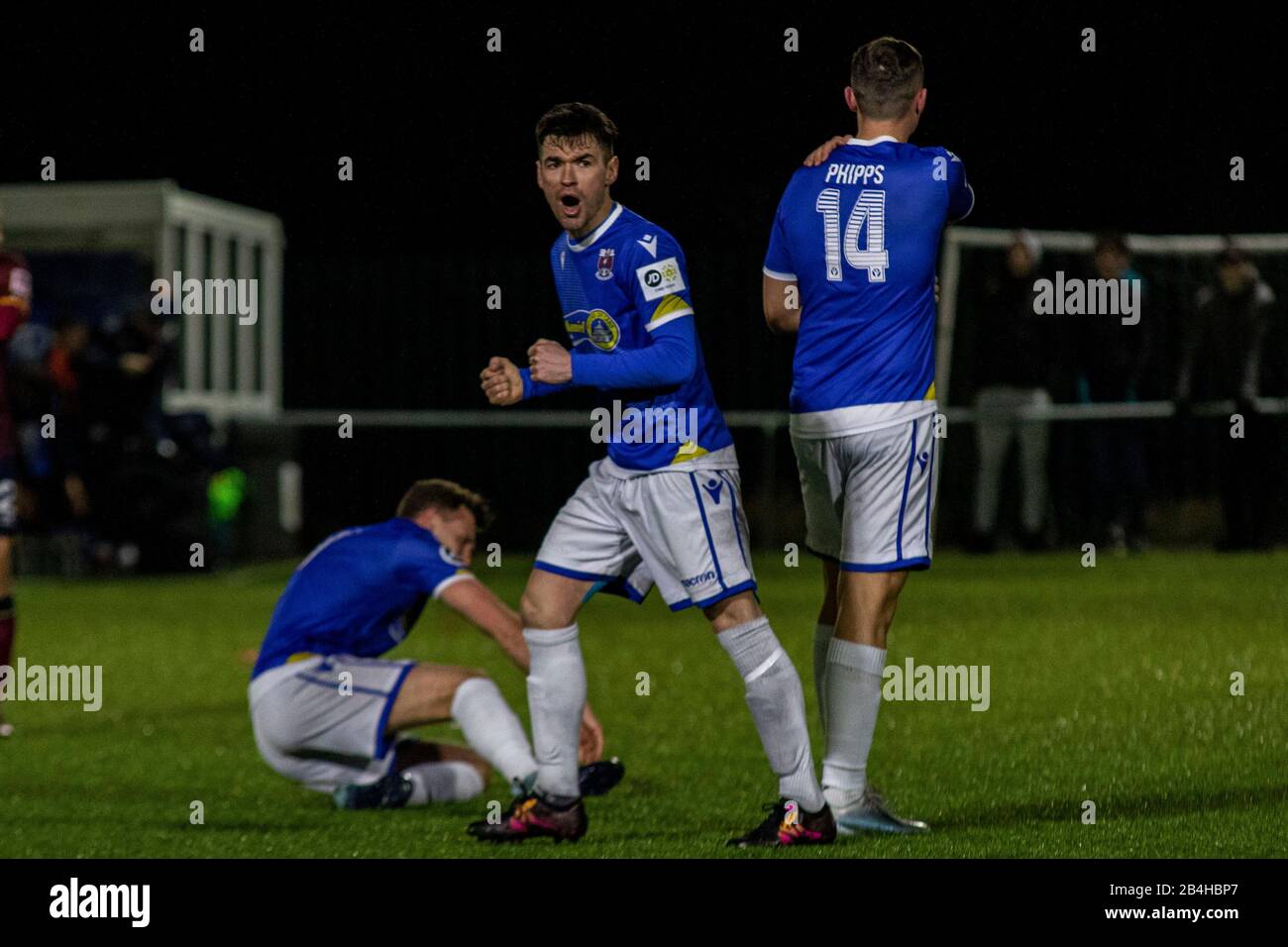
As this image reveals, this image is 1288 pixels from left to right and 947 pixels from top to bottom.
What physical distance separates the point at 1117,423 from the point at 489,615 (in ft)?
33.1

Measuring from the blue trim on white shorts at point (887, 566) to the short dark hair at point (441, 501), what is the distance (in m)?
1.78

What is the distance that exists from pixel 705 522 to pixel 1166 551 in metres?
11.0

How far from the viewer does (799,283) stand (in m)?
5.75

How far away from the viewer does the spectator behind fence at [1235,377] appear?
15.4m

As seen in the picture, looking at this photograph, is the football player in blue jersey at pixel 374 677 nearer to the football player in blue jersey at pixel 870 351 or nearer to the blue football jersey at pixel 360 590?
the blue football jersey at pixel 360 590

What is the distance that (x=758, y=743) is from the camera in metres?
7.80

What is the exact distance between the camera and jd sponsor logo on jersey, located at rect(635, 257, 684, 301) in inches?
215

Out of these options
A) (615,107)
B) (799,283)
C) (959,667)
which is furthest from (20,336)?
(799,283)

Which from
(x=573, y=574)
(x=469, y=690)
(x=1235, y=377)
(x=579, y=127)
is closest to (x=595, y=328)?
(x=579, y=127)

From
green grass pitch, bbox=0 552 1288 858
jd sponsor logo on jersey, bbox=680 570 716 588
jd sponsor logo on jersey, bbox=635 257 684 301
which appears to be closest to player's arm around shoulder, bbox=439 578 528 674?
green grass pitch, bbox=0 552 1288 858

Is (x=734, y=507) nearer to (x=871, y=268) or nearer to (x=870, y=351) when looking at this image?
(x=870, y=351)

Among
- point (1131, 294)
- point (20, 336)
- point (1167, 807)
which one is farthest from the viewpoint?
point (20, 336)

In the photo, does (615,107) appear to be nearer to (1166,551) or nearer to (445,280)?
(445,280)

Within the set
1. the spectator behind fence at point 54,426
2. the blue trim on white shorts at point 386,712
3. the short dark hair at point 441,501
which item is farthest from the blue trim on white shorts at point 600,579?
the spectator behind fence at point 54,426
